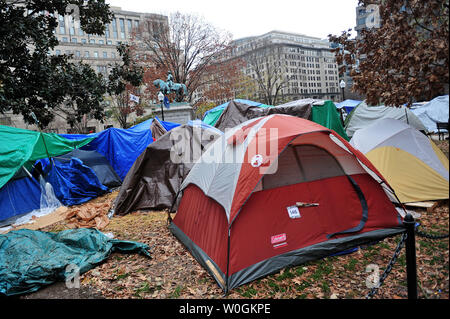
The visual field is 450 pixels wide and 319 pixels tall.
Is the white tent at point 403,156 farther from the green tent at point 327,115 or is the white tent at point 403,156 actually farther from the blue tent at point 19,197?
the blue tent at point 19,197

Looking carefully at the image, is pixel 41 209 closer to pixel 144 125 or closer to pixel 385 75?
pixel 144 125

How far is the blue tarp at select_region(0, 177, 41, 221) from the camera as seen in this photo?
283 inches

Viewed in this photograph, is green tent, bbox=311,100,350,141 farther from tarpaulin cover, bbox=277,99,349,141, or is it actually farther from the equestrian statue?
the equestrian statue

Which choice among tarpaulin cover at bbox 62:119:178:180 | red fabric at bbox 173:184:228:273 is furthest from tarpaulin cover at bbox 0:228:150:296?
tarpaulin cover at bbox 62:119:178:180

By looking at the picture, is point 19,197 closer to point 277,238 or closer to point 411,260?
point 277,238

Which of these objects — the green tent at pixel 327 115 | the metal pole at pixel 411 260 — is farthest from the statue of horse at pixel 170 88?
the metal pole at pixel 411 260

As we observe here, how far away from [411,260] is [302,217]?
5.83 feet

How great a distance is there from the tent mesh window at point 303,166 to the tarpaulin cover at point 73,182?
6.94 meters

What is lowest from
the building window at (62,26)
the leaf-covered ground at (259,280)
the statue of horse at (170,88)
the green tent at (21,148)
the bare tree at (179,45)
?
the leaf-covered ground at (259,280)

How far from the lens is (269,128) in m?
4.25

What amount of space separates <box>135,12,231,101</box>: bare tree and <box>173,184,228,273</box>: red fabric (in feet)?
74.3

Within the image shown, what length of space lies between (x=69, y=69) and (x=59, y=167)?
10.4ft

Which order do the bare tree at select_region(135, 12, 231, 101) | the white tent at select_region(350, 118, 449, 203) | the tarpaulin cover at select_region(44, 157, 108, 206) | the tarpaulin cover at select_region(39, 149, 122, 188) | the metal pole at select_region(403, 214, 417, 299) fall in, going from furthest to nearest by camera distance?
the bare tree at select_region(135, 12, 231, 101) → the tarpaulin cover at select_region(39, 149, 122, 188) → the tarpaulin cover at select_region(44, 157, 108, 206) → the white tent at select_region(350, 118, 449, 203) → the metal pole at select_region(403, 214, 417, 299)

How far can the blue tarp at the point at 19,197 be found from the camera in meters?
7.20
